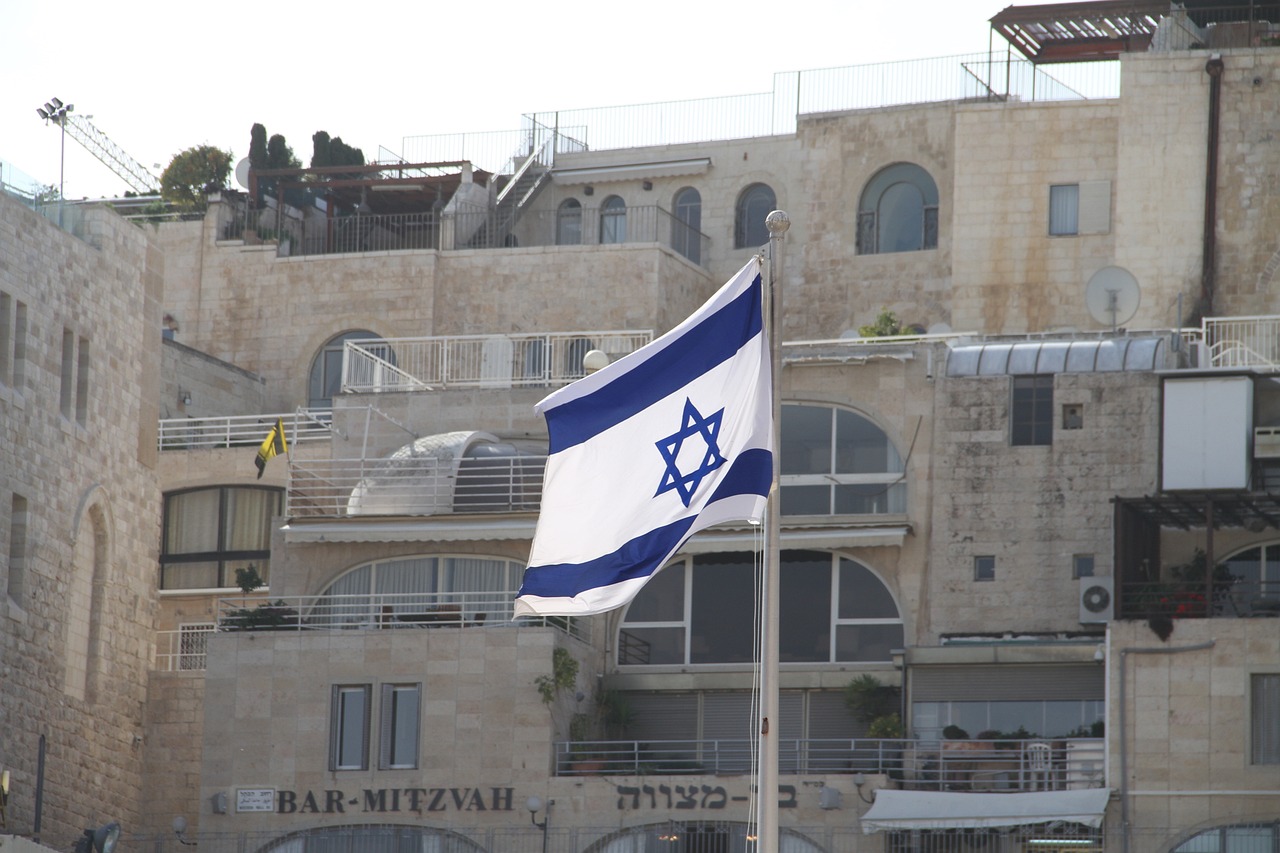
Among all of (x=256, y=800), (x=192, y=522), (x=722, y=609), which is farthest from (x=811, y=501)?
(x=192, y=522)

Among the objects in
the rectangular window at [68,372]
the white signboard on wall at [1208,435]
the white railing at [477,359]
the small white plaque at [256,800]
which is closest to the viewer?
the white signboard on wall at [1208,435]

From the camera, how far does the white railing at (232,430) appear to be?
45.0m

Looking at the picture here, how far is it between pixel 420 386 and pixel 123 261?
18.2 ft

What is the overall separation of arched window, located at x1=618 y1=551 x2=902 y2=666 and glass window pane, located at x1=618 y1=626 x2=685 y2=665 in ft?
0.05

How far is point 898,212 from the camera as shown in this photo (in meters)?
47.7

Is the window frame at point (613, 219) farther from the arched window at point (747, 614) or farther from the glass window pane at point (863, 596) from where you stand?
the glass window pane at point (863, 596)

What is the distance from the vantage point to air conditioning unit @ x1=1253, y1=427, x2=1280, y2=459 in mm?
34750

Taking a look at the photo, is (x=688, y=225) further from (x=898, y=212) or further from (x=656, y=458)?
(x=656, y=458)

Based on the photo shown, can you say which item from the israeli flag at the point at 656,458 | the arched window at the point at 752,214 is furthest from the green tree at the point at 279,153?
the israeli flag at the point at 656,458

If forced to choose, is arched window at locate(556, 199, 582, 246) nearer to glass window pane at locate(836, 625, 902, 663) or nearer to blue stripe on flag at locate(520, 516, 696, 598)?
glass window pane at locate(836, 625, 902, 663)

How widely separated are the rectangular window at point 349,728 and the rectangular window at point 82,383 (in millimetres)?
6633

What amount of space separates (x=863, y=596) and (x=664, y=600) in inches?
129

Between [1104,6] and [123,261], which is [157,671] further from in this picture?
[1104,6]

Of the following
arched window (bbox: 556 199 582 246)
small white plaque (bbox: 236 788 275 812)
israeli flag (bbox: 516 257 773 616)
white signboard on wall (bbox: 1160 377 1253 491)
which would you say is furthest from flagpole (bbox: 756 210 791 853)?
arched window (bbox: 556 199 582 246)
